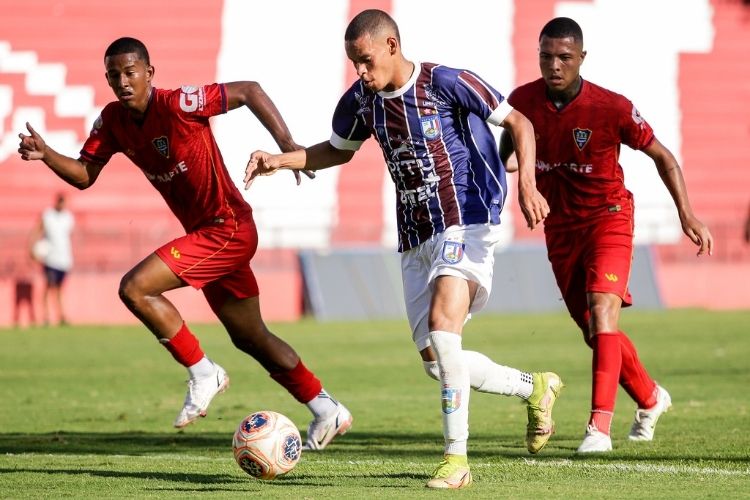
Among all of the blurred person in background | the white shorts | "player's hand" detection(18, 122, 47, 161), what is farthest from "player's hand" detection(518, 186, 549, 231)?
the blurred person in background

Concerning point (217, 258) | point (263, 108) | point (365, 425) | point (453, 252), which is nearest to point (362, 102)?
point (453, 252)

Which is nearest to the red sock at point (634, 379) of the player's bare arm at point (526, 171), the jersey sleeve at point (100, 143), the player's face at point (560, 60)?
the player's face at point (560, 60)

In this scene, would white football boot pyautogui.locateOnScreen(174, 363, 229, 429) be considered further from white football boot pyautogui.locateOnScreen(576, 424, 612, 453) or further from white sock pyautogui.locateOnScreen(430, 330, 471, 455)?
white football boot pyautogui.locateOnScreen(576, 424, 612, 453)

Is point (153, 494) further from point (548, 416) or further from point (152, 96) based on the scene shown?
point (152, 96)

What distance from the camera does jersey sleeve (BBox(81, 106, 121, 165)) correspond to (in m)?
8.54

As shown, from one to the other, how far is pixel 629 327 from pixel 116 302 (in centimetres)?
981

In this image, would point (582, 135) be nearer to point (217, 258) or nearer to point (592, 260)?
point (592, 260)

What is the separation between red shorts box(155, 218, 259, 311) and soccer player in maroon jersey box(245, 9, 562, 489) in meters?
1.27

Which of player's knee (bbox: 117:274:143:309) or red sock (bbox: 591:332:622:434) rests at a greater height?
player's knee (bbox: 117:274:143:309)

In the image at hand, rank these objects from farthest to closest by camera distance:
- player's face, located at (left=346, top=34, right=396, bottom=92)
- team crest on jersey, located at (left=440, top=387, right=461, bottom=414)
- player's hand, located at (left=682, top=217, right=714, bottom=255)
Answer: player's hand, located at (left=682, top=217, right=714, bottom=255), player's face, located at (left=346, top=34, right=396, bottom=92), team crest on jersey, located at (left=440, top=387, right=461, bottom=414)

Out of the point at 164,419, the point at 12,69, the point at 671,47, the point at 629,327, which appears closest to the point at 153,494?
the point at 164,419

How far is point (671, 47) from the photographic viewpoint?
101 feet

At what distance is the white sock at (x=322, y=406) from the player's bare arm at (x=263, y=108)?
1.48 m

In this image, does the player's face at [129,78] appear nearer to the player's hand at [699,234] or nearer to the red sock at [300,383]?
the red sock at [300,383]
